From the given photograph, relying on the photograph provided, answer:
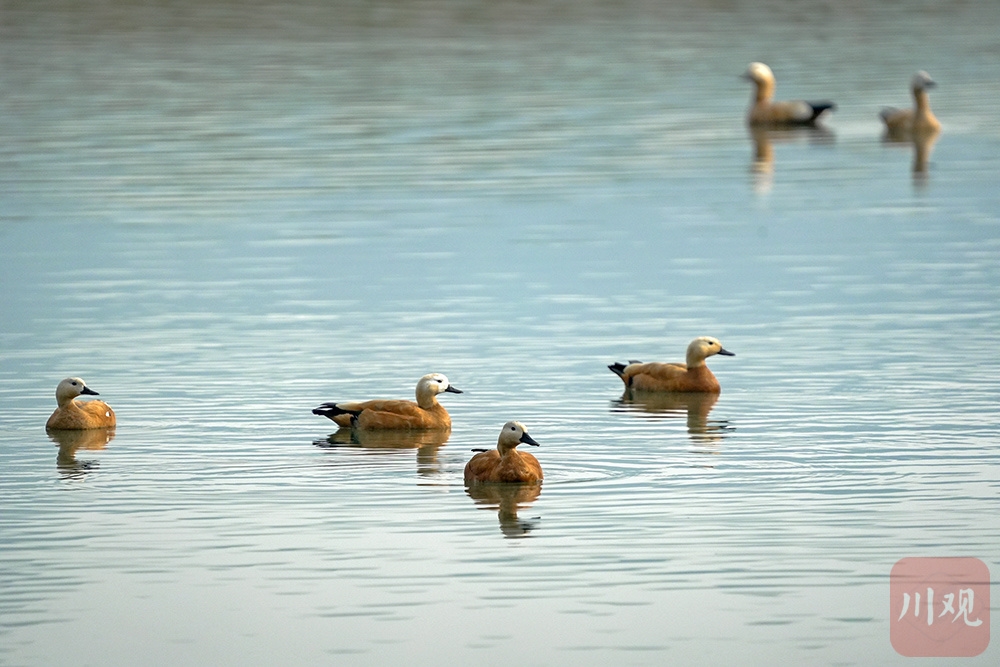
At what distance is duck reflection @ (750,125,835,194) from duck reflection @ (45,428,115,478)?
17.1m

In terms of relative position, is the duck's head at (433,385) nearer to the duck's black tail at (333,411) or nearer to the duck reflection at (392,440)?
the duck reflection at (392,440)

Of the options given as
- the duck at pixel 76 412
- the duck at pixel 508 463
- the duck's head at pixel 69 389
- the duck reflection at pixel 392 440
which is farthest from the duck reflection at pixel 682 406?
the duck's head at pixel 69 389

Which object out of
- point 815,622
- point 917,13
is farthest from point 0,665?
point 917,13

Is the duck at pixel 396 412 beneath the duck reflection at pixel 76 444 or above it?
above

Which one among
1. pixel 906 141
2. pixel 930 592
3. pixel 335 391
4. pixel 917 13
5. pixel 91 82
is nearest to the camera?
pixel 930 592

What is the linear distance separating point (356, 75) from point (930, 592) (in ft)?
122

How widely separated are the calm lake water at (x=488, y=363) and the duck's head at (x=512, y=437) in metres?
0.40

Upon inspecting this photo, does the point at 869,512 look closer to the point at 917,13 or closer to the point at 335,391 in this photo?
the point at 335,391

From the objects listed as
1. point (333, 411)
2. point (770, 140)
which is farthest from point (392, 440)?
point (770, 140)

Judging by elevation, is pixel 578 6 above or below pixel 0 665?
above

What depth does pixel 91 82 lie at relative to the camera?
153ft

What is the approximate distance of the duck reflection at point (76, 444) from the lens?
47.8ft

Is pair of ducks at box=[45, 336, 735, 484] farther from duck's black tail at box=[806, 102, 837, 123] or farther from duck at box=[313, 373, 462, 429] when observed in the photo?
duck's black tail at box=[806, 102, 837, 123]

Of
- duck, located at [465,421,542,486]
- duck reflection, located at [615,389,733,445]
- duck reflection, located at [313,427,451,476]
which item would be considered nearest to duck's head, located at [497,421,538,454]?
duck, located at [465,421,542,486]
